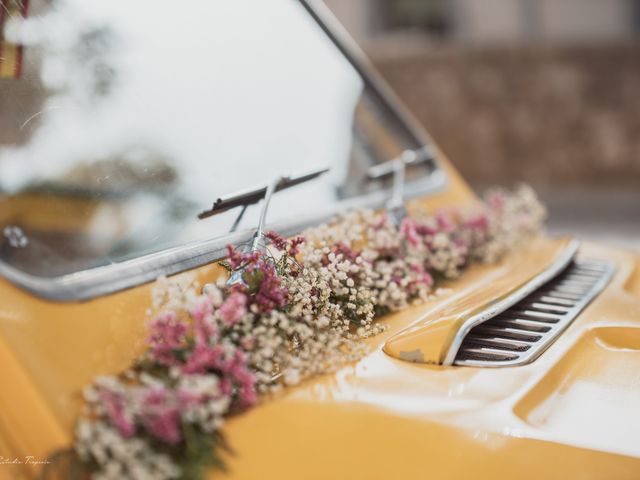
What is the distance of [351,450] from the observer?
1445 mm

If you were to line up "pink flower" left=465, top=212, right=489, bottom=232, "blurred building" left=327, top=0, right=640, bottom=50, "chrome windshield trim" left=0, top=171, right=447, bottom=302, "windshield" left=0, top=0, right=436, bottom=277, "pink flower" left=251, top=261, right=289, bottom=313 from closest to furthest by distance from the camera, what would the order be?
"chrome windshield trim" left=0, top=171, right=447, bottom=302 → "pink flower" left=251, top=261, right=289, bottom=313 → "windshield" left=0, top=0, right=436, bottom=277 → "pink flower" left=465, top=212, right=489, bottom=232 → "blurred building" left=327, top=0, right=640, bottom=50

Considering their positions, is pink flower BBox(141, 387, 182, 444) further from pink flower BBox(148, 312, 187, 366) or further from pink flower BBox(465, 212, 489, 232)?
pink flower BBox(465, 212, 489, 232)

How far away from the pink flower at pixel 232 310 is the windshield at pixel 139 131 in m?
0.30

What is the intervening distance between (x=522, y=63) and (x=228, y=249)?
913 centimetres

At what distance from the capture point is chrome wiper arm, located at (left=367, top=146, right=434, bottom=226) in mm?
2615

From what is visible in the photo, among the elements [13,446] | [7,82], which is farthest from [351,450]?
[7,82]

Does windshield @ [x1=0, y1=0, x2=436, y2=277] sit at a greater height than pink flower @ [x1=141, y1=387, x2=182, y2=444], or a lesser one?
greater

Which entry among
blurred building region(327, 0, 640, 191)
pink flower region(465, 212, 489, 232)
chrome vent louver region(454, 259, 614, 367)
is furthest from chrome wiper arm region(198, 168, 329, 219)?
blurred building region(327, 0, 640, 191)

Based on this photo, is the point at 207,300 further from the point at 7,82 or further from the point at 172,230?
the point at 7,82

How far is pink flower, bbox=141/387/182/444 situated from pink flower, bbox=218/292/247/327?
279mm

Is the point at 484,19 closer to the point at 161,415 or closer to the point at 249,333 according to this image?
the point at 249,333

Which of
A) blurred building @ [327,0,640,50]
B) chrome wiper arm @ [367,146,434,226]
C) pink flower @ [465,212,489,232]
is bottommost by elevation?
pink flower @ [465,212,489,232]

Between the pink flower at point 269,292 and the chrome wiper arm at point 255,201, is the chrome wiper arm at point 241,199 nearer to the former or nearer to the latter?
the chrome wiper arm at point 255,201

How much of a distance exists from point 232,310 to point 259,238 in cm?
34
